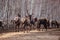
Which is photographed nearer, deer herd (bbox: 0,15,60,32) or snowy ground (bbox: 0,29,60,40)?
snowy ground (bbox: 0,29,60,40)

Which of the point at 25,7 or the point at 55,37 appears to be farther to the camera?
the point at 25,7

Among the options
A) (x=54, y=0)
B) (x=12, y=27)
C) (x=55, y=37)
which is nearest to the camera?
(x=55, y=37)

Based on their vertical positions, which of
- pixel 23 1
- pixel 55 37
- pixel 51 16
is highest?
pixel 23 1

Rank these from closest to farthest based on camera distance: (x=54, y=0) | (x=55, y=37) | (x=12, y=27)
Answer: (x=55, y=37) → (x=12, y=27) → (x=54, y=0)

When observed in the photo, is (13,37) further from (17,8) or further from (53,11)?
(53,11)

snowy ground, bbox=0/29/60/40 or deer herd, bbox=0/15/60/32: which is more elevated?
deer herd, bbox=0/15/60/32

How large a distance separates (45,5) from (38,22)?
74cm

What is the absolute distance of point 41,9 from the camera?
8008mm

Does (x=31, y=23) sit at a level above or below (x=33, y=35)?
above

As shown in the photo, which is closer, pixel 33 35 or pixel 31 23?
pixel 33 35

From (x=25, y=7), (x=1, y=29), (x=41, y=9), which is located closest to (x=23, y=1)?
(x=25, y=7)

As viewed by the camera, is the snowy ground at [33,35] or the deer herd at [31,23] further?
the deer herd at [31,23]

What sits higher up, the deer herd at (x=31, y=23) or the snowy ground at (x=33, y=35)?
the deer herd at (x=31, y=23)

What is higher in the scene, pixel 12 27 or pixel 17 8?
pixel 17 8
